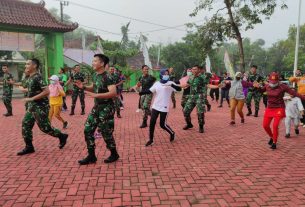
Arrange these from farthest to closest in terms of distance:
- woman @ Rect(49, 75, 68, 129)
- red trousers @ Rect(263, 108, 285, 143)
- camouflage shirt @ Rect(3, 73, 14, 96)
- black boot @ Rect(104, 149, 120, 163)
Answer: camouflage shirt @ Rect(3, 73, 14, 96), woman @ Rect(49, 75, 68, 129), red trousers @ Rect(263, 108, 285, 143), black boot @ Rect(104, 149, 120, 163)

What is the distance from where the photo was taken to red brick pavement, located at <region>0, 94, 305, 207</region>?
4.12 m

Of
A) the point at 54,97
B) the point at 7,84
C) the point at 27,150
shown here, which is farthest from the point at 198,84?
the point at 7,84

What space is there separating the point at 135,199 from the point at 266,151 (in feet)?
12.0

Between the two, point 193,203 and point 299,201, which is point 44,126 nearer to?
point 193,203

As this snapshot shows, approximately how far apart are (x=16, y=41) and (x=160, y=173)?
1718 cm

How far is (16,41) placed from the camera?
63.0ft

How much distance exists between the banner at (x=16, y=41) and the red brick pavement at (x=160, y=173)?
41.0 feet

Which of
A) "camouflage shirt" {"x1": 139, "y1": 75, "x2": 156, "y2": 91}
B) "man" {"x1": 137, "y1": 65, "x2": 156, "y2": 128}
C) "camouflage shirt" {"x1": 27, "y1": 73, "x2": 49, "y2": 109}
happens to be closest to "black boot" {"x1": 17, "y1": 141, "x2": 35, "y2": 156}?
"camouflage shirt" {"x1": 27, "y1": 73, "x2": 49, "y2": 109}

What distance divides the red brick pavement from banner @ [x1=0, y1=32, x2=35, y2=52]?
12510mm

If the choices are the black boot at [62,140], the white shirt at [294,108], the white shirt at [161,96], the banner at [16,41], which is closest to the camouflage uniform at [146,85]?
the white shirt at [161,96]

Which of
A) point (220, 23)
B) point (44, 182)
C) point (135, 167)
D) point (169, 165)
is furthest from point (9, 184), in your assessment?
point (220, 23)

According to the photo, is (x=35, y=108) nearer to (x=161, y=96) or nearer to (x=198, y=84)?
(x=161, y=96)

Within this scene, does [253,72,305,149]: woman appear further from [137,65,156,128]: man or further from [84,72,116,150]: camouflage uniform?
[84,72,116,150]: camouflage uniform

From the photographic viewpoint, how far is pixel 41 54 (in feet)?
131
